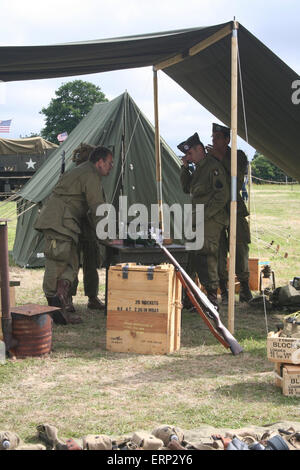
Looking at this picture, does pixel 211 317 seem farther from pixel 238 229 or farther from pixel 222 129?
pixel 222 129

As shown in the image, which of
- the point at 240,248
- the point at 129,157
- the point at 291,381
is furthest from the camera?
the point at 129,157

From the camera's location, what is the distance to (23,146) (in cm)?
2714

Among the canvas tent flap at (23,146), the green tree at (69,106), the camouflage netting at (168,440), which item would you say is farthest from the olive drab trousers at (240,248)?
the green tree at (69,106)

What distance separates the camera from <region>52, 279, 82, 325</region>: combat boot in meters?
5.91

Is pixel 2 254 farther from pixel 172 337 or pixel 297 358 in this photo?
pixel 297 358

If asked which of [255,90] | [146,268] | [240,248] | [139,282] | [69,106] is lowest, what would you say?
[139,282]

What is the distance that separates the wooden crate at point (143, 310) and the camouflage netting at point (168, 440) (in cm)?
183

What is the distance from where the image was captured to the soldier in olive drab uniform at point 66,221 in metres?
5.89

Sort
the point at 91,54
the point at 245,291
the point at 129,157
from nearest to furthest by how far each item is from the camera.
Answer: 1. the point at 91,54
2. the point at 245,291
3. the point at 129,157

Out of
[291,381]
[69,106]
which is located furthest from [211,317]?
[69,106]

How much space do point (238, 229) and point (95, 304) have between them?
A: 1880mm
